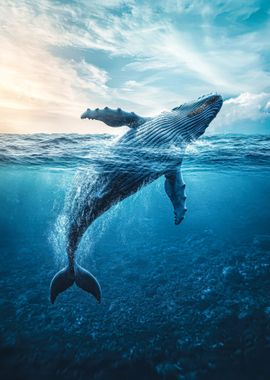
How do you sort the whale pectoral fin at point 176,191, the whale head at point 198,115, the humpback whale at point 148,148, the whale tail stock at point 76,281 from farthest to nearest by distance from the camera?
1. the whale head at point 198,115
2. the whale tail stock at point 76,281
3. the whale pectoral fin at point 176,191
4. the humpback whale at point 148,148

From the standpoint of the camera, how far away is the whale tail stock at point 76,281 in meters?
5.86

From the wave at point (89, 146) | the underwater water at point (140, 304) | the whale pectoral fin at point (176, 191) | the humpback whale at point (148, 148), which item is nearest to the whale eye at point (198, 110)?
the humpback whale at point (148, 148)

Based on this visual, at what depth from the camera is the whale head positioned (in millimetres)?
6168

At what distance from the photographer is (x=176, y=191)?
19.3ft

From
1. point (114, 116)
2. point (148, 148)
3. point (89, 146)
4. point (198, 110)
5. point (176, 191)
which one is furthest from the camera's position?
point (89, 146)

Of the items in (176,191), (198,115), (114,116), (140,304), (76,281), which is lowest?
(140,304)

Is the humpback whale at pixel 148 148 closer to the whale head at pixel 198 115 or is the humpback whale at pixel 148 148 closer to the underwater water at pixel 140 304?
the whale head at pixel 198 115

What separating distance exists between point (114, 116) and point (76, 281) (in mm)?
3730

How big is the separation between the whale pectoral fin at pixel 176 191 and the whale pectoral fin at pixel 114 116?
1.48 metres

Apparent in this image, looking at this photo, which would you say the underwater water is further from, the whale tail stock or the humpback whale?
the whale tail stock

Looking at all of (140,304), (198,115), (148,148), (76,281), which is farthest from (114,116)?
(140,304)

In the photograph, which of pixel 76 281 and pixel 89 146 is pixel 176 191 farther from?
pixel 89 146

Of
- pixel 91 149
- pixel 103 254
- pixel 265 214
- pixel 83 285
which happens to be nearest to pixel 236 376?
pixel 83 285

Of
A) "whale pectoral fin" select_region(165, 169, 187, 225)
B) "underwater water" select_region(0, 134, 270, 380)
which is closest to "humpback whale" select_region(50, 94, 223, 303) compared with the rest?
"whale pectoral fin" select_region(165, 169, 187, 225)
